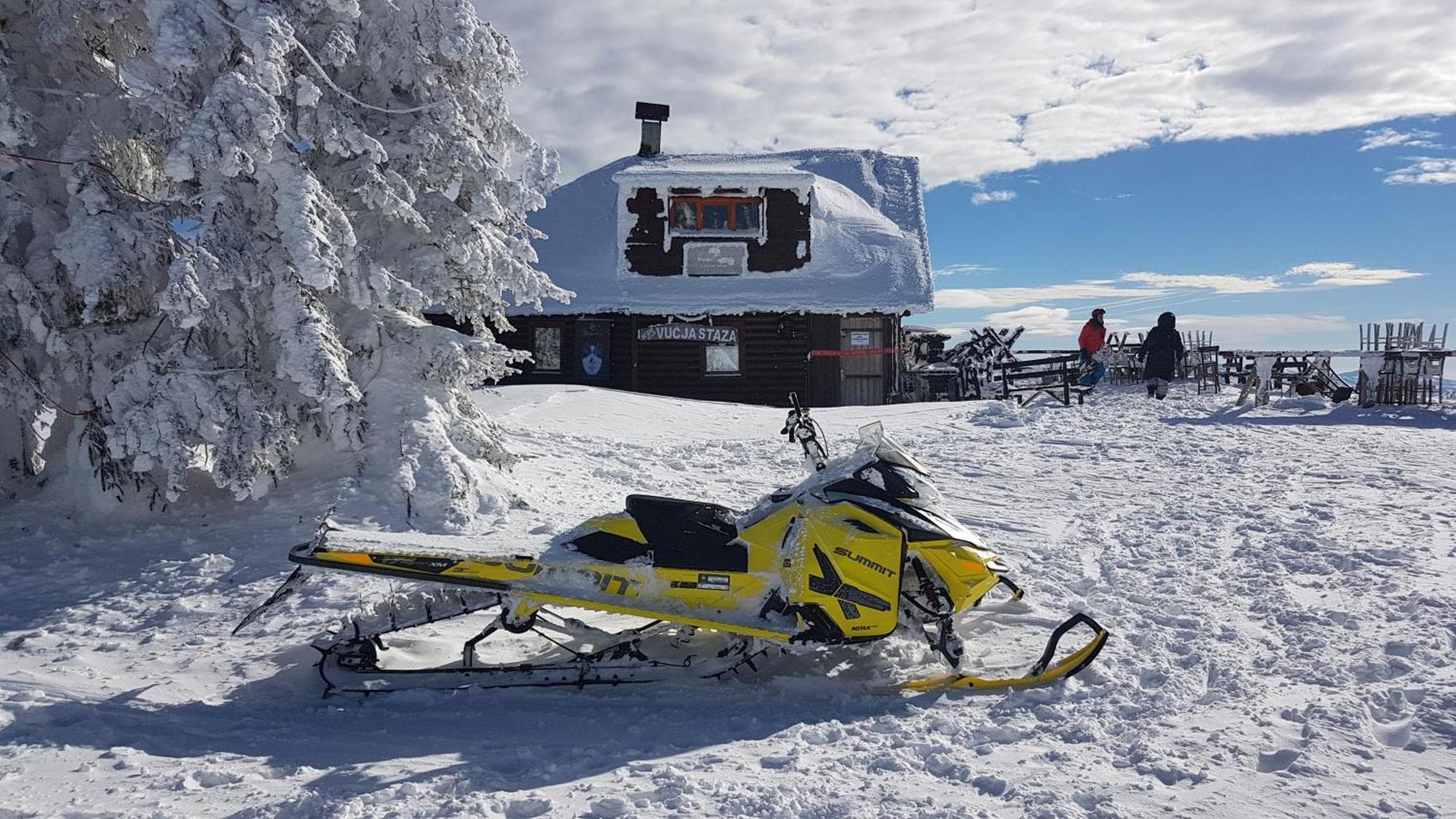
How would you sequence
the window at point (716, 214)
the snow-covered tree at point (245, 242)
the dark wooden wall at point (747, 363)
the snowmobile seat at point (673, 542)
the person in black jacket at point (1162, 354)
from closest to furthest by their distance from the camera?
the snowmobile seat at point (673, 542)
the snow-covered tree at point (245, 242)
the person in black jacket at point (1162, 354)
the dark wooden wall at point (747, 363)
the window at point (716, 214)

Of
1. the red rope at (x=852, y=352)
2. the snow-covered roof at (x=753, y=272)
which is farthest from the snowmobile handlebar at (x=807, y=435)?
the red rope at (x=852, y=352)

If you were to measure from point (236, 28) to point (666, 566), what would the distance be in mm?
5581

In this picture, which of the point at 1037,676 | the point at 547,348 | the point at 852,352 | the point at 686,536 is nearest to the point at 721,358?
the point at 852,352

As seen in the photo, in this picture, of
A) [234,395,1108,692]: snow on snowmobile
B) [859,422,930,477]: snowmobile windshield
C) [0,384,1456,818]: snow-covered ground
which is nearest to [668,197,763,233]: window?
[0,384,1456,818]: snow-covered ground

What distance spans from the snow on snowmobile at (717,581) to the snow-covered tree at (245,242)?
8.97ft

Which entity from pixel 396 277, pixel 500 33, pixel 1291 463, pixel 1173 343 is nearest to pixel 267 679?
pixel 396 277

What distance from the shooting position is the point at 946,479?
10.4 metres

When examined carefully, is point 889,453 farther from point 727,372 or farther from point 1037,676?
point 727,372

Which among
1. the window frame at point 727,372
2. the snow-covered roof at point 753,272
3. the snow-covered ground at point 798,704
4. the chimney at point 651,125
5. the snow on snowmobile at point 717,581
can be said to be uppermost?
the chimney at point 651,125

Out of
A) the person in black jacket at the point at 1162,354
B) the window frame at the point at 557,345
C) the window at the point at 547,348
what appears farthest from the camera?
the window at the point at 547,348

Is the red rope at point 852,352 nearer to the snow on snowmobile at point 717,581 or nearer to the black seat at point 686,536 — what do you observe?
the snow on snowmobile at point 717,581

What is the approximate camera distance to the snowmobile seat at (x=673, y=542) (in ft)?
15.2

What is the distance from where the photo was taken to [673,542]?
15.3 feet

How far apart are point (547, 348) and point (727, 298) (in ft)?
15.6
